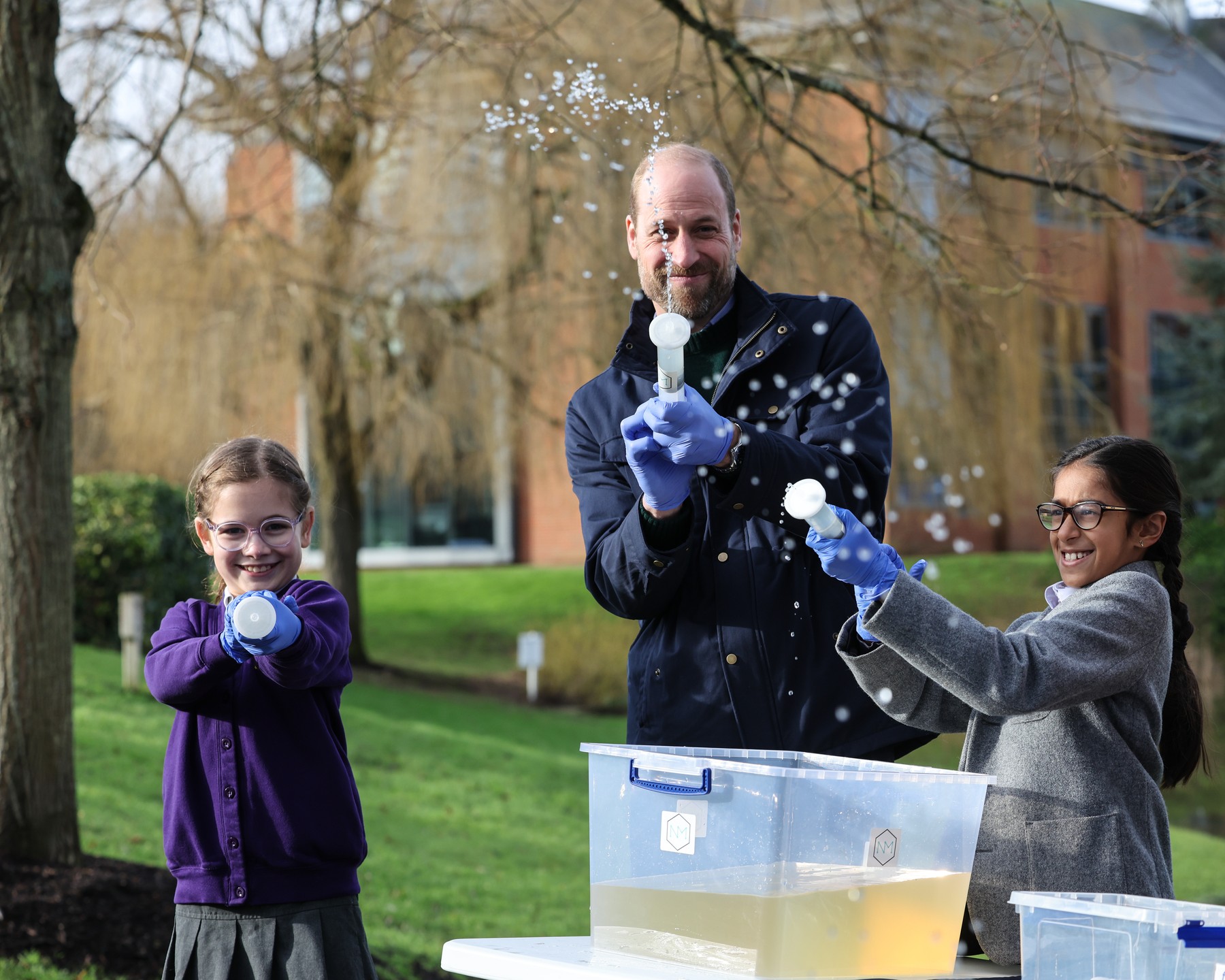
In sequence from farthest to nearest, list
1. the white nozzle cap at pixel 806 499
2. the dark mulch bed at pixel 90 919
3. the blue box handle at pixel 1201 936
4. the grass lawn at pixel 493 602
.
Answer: the grass lawn at pixel 493 602 < the dark mulch bed at pixel 90 919 < the white nozzle cap at pixel 806 499 < the blue box handle at pixel 1201 936

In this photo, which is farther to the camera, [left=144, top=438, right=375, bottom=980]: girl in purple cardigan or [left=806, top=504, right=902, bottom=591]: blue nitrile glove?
[left=144, top=438, right=375, bottom=980]: girl in purple cardigan

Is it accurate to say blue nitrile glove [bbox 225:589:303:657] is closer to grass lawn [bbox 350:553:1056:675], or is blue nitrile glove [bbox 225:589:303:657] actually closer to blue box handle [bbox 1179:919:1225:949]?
blue box handle [bbox 1179:919:1225:949]

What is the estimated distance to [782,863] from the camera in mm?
1895

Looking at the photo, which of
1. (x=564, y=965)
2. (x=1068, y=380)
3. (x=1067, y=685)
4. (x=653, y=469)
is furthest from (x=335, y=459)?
(x=1067, y=685)

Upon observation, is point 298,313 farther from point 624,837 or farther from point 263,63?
point 624,837

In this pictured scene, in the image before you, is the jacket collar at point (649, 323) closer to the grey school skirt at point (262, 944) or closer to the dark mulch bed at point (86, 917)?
the grey school skirt at point (262, 944)

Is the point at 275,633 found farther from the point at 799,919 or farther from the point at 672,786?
the point at 799,919

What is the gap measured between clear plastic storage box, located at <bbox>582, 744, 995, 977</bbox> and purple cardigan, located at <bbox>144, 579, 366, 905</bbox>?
0.75 metres

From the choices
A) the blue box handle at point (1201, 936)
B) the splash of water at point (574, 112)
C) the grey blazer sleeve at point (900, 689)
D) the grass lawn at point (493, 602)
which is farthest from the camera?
the grass lawn at point (493, 602)

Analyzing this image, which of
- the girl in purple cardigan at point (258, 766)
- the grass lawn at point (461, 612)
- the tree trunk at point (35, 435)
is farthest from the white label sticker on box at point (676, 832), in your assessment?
the grass lawn at point (461, 612)

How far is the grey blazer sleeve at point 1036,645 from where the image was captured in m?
2.03

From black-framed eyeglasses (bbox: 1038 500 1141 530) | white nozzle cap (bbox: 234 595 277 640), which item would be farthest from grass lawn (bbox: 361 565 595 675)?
black-framed eyeglasses (bbox: 1038 500 1141 530)

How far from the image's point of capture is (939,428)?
483 inches

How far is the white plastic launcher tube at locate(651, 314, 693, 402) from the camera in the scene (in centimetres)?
195
